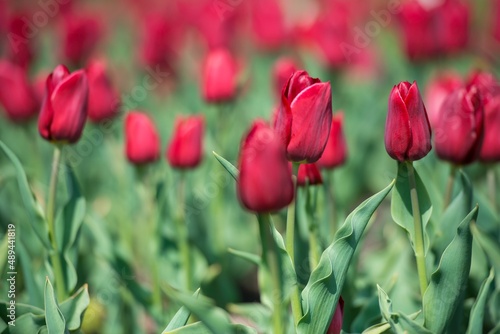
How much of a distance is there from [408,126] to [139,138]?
0.90 metres

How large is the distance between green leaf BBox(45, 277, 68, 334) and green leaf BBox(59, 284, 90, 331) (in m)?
0.12

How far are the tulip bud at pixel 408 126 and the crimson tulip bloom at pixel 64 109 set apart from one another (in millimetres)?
771

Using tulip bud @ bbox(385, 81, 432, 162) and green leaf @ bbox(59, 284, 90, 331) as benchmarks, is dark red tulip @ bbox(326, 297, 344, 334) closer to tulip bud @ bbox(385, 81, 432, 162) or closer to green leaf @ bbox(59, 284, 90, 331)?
tulip bud @ bbox(385, 81, 432, 162)

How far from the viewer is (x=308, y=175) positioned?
5.07ft

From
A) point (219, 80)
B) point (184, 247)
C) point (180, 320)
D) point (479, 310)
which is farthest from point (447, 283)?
point (219, 80)


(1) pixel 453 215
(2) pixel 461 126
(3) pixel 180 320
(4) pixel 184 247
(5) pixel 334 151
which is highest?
(2) pixel 461 126

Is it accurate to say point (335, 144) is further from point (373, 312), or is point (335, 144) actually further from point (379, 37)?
point (379, 37)

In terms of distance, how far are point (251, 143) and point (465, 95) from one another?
25.3 inches

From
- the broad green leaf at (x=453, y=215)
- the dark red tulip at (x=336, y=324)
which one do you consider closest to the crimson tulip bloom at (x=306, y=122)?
the dark red tulip at (x=336, y=324)

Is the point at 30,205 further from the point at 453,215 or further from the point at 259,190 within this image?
the point at 453,215

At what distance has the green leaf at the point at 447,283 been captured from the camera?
131 centimetres

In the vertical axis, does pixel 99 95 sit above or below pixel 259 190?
below

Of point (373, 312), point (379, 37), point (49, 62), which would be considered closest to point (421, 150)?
point (373, 312)

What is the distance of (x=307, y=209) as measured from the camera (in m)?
1.58
